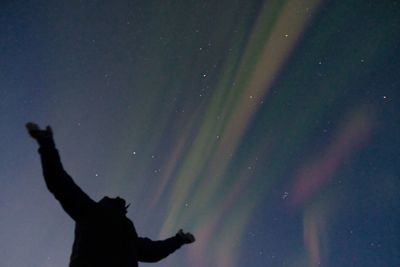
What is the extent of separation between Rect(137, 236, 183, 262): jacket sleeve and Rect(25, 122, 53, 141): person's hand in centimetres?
174

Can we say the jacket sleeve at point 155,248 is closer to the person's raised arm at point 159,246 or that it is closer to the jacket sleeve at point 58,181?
the person's raised arm at point 159,246

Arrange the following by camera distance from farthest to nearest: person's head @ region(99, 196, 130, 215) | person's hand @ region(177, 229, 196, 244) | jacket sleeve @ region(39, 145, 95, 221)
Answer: person's hand @ region(177, 229, 196, 244), person's head @ region(99, 196, 130, 215), jacket sleeve @ region(39, 145, 95, 221)

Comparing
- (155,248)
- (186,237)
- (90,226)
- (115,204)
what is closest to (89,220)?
(90,226)

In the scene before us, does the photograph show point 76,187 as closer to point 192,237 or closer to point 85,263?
point 85,263

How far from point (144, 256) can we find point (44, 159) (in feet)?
6.19

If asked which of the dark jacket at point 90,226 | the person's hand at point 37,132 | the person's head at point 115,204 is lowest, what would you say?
the dark jacket at point 90,226

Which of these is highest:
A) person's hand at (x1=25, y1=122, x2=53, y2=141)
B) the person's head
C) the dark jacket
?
person's hand at (x1=25, y1=122, x2=53, y2=141)

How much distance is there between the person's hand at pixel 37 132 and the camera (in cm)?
328

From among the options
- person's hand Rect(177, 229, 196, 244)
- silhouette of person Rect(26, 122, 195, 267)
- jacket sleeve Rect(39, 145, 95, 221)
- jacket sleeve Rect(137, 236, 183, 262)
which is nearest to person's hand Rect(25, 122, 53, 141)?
silhouette of person Rect(26, 122, 195, 267)

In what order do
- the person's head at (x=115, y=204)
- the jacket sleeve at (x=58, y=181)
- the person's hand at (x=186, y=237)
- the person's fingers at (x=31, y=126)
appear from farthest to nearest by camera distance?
the person's hand at (x=186, y=237)
the person's head at (x=115, y=204)
the person's fingers at (x=31, y=126)
the jacket sleeve at (x=58, y=181)

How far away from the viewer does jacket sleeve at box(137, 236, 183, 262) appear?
4.33 metres

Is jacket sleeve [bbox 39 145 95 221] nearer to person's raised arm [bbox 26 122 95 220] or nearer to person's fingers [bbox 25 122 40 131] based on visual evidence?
person's raised arm [bbox 26 122 95 220]

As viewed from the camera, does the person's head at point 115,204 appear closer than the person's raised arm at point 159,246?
Yes

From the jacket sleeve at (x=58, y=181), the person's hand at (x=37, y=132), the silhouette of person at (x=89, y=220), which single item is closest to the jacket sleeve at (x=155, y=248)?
the silhouette of person at (x=89, y=220)
